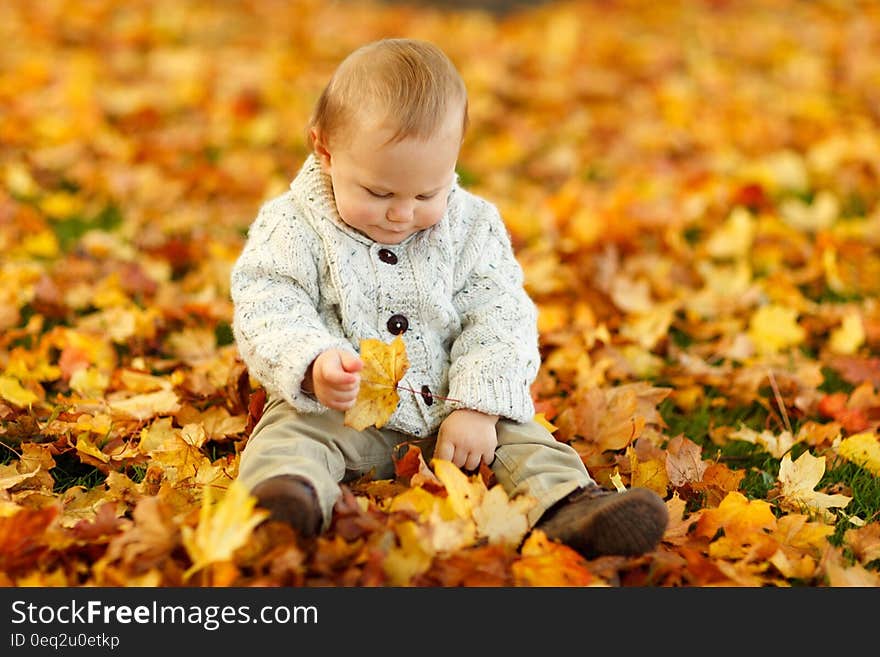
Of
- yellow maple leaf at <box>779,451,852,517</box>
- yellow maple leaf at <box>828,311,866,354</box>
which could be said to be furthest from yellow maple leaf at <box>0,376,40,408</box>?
yellow maple leaf at <box>828,311,866,354</box>

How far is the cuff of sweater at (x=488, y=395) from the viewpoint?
221 centimetres

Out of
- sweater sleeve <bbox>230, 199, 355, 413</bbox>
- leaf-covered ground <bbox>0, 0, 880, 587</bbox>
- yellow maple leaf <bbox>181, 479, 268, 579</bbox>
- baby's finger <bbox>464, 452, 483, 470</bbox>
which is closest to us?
yellow maple leaf <bbox>181, 479, 268, 579</bbox>

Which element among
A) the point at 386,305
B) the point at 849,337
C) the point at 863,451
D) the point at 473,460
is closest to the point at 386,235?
the point at 386,305

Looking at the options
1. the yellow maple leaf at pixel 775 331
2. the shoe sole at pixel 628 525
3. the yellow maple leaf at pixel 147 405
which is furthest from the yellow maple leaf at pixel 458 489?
the yellow maple leaf at pixel 775 331

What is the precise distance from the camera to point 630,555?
195cm

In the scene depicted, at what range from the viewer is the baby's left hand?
221 cm

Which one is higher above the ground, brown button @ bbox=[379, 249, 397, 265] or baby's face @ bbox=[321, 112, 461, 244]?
baby's face @ bbox=[321, 112, 461, 244]

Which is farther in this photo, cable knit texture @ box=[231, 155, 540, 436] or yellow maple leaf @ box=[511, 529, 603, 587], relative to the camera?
cable knit texture @ box=[231, 155, 540, 436]

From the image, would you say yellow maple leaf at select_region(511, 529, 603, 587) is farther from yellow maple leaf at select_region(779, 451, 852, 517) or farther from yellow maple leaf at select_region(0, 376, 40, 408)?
yellow maple leaf at select_region(0, 376, 40, 408)

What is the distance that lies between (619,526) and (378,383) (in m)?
0.58

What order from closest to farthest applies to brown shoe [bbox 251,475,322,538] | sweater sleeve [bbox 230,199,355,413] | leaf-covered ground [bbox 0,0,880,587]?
brown shoe [bbox 251,475,322,538], leaf-covered ground [bbox 0,0,880,587], sweater sleeve [bbox 230,199,355,413]

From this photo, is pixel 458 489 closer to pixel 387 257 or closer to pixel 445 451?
pixel 445 451

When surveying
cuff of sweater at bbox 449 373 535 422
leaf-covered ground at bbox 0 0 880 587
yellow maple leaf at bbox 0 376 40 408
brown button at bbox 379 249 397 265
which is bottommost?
yellow maple leaf at bbox 0 376 40 408

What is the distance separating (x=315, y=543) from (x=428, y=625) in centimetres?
26
